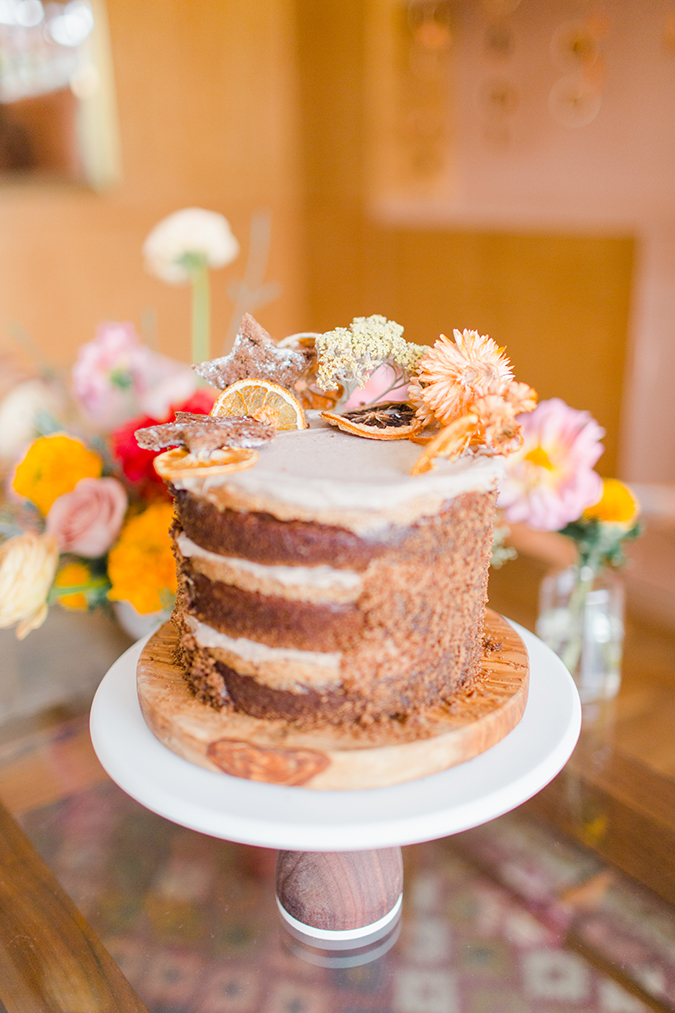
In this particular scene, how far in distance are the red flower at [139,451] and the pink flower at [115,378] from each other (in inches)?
8.7

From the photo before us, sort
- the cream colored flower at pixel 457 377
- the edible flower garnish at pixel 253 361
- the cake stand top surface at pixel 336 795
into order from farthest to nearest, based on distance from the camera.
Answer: the edible flower garnish at pixel 253 361 < the cream colored flower at pixel 457 377 < the cake stand top surface at pixel 336 795

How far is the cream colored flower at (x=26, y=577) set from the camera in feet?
3.17

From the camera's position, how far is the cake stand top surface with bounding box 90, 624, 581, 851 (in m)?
0.66

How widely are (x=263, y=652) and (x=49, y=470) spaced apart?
21.6 inches

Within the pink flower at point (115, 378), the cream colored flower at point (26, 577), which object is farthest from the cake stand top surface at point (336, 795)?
Answer: the pink flower at point (115, 378)

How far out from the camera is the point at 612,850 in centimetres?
97

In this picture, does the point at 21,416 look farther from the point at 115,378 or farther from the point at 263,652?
the point at 263,652

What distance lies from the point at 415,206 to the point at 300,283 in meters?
0.90

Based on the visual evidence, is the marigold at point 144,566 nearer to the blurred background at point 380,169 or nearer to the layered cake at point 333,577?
the layered cake at point 333,577

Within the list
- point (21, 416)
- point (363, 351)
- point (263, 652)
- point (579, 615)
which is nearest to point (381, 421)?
point (363, 351)

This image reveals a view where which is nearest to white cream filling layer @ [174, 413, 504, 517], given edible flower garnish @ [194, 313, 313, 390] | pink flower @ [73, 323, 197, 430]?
edible flower garnish @ [194, 313, 313, 390]

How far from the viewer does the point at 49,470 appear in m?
1.12

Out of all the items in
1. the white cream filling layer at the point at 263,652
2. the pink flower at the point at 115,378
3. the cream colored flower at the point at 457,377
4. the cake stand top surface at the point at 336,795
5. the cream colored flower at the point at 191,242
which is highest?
the cream colored flower at the point at 191,242

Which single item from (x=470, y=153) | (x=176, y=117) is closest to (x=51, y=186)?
(x=176, y=117)
